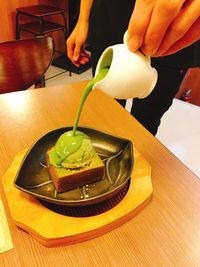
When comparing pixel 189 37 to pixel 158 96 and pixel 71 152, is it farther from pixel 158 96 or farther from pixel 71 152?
pixel 158 96

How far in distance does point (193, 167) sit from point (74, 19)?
6.90 feet

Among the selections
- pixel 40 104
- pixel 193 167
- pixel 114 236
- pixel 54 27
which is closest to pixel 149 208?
pixel 114 236

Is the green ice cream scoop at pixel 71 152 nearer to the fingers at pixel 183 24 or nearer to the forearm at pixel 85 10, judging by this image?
the fingers at pixel 183 24

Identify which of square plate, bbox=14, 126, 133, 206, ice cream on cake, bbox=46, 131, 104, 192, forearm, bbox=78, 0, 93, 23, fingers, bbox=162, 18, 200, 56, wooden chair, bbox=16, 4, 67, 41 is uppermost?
fingers, bbox=162, 18, 200, 56

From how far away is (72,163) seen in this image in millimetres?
623

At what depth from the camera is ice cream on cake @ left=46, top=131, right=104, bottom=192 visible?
62 cm

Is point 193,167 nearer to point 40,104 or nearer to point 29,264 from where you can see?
point 40,104

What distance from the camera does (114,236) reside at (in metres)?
0.58

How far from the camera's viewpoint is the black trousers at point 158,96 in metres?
1.08

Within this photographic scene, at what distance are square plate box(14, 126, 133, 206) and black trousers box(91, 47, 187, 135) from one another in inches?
18.2

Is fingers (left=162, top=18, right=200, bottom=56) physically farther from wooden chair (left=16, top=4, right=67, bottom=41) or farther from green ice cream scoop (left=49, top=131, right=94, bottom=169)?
wooden chair (left=16, top=4, right=67, bottom=41)

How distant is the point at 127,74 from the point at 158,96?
2.21 ft

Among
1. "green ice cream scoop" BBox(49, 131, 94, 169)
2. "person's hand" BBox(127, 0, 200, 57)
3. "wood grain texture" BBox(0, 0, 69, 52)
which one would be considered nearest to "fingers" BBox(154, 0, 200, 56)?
"person's hand" BBox(127, 0, 200, 57)

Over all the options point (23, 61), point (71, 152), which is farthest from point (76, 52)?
point (71, 152)
